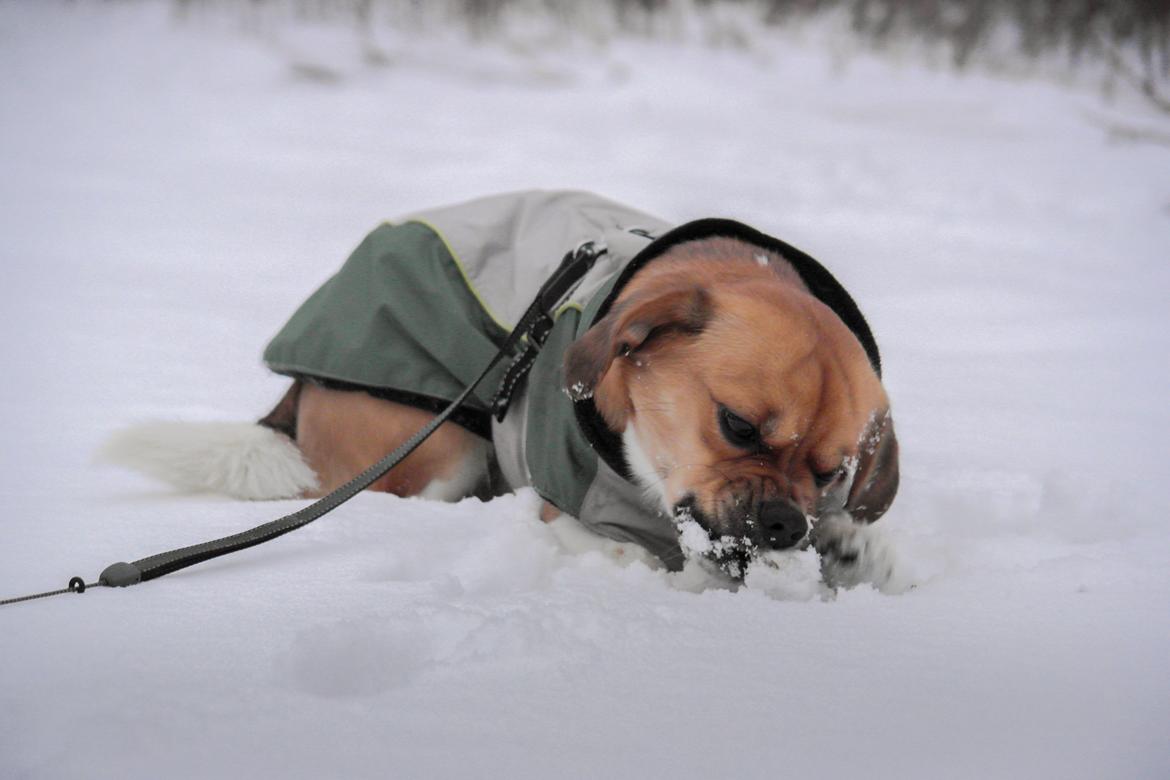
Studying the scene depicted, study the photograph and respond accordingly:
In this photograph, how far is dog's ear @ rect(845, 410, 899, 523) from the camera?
2.21 m

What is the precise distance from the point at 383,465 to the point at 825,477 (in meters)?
0.96

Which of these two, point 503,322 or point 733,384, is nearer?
point 733,384

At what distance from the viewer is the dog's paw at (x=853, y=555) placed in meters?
2.05

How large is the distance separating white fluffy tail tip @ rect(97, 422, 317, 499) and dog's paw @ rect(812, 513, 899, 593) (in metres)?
1.40

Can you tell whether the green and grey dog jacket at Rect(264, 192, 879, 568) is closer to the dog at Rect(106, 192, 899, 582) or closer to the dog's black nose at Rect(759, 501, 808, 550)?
the dog at Rect(106, 192, 899, 582)

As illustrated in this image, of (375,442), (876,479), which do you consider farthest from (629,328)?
(375,442)

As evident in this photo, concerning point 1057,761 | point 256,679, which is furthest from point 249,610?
point 1057,761

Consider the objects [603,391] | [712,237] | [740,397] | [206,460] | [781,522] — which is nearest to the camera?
[781,522]

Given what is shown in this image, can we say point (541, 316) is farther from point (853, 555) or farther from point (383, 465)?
point (853, 555)

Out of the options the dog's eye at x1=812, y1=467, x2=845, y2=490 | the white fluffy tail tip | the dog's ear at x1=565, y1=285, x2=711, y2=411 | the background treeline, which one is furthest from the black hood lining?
the background treeline

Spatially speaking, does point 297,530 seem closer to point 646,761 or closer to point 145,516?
point 145,516

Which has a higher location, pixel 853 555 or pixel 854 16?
pixel 854 16

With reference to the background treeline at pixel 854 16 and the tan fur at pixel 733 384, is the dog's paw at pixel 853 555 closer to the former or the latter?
the tan fur at pixel 733 384

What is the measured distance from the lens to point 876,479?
2281mm
